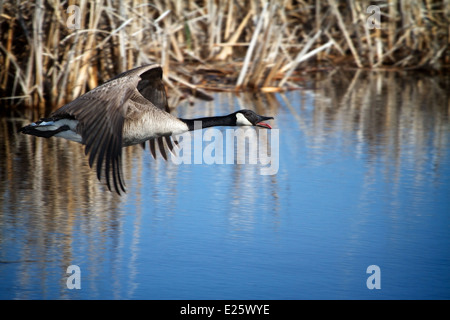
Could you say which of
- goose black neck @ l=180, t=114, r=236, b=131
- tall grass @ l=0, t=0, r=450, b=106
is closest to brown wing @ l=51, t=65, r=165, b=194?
goose black neck @ l=180, t=114, r=236, b=131

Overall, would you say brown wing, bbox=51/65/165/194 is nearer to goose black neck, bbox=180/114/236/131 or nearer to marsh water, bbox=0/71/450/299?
marsh water, bbox=0/71/450/299

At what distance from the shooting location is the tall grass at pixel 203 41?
28.3 ft

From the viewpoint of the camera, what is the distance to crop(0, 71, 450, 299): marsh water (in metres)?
4.36

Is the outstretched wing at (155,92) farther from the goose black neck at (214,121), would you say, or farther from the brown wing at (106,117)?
the brown wing at (106,117)

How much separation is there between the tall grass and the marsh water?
71 centimetres

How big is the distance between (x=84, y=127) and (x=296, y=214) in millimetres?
1704

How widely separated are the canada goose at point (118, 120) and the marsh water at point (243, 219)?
420mm

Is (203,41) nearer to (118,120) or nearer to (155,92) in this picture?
(155,92)

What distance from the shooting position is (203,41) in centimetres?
1185

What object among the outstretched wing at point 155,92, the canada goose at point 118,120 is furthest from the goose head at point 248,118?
the outstretched wing at point 155,92

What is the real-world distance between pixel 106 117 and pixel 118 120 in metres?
0.10

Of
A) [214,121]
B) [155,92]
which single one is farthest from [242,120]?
[155,92]

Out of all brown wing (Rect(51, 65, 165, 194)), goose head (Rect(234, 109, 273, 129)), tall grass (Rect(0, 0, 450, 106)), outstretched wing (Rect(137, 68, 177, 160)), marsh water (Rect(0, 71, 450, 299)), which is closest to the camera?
marsh water (Rect(0, 71, 450, 299))

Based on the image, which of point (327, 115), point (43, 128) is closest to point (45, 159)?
point (43, 128)
